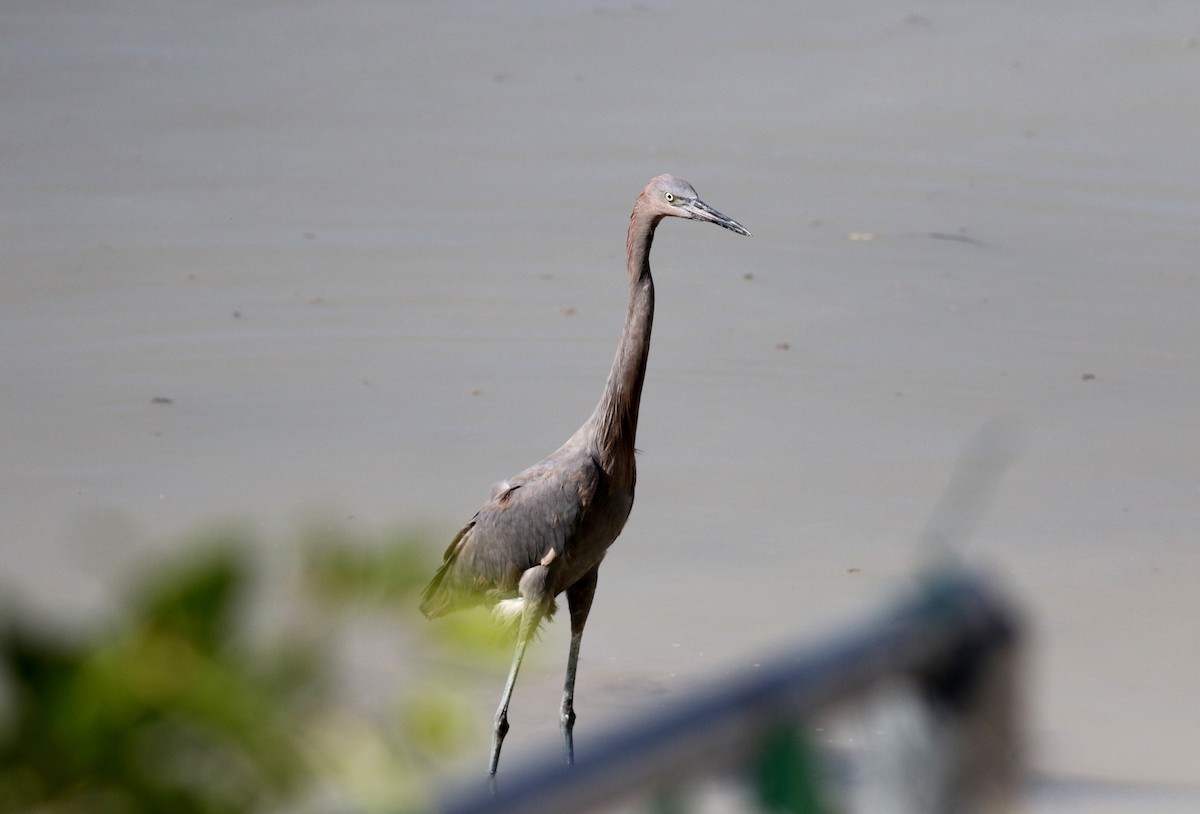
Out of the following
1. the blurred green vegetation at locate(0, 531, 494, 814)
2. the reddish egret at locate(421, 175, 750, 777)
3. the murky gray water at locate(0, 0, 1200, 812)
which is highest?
the blurred green vegetation at locate(0, 531, 494, 814)

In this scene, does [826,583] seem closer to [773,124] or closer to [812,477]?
[812,477]

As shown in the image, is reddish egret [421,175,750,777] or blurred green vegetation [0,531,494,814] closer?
blurred green vegetation [0,531,494,814]

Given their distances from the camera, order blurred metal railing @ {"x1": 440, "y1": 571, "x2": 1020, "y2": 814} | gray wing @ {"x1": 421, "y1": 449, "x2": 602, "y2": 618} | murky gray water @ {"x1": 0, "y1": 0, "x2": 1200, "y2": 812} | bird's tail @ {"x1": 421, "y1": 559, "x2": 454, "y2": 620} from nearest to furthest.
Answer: blurred metal railing @ {"x1": 440, "y1": 571, "x2": 1020, "y2": 814} < bird's tail @ {"x1": 421, "y1": 559, "x2": 454, "y2": 620} < gray wing @ {"x1": 421, "y1": 449, "x2": 602, "y2": 618} < murky gray water @ {"x1": 0, "y1": 0, "x2": 1200, "y2": 812}

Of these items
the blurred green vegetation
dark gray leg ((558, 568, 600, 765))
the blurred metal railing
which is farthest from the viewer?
dark gray leg ((558, 568, 600, 765))

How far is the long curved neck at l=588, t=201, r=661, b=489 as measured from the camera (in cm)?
468

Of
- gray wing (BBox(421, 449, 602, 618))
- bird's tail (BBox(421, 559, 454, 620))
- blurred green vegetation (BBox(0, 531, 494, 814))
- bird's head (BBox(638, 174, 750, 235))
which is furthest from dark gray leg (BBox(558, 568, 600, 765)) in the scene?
blurred green vegetation (BBox(0, 531, 494, 814))

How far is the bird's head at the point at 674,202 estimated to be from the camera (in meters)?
4.81

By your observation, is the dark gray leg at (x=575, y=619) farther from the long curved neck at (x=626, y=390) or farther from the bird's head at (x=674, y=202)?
the bird's head at (x=674, y=202)

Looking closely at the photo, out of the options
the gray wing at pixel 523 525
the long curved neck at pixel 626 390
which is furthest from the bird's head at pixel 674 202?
the gray wing at pixel 523 525

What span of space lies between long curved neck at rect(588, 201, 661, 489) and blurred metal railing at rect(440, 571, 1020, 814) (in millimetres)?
3445

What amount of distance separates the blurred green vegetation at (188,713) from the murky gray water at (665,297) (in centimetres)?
442

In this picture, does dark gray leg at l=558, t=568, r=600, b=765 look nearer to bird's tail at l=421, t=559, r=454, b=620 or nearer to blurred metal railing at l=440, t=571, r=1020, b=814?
bird's tail at l=421, t=559, r=454, b=620

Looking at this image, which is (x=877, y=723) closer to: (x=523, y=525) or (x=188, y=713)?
(x=188, y=713)

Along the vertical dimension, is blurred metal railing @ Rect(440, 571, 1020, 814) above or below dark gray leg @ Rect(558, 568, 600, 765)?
above
